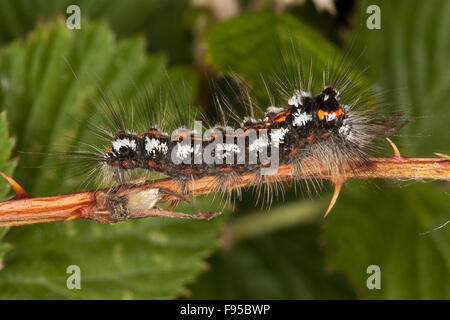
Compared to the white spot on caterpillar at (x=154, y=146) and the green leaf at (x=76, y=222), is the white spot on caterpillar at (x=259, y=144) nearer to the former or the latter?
the white spot on caterpillar at (x=154, y=146)

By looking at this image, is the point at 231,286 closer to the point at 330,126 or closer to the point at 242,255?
the point at 242,255

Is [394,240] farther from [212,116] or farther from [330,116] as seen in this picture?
[212,116]

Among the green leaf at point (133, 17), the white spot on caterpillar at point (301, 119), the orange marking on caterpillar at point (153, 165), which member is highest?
the green leaf at point (133, 17)

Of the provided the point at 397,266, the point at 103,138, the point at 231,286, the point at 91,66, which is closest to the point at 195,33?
the point at 91,66

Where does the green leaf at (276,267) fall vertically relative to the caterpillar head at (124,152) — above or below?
below

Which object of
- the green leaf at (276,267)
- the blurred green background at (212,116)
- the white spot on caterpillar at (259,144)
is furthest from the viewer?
the green leaf at (276,267)

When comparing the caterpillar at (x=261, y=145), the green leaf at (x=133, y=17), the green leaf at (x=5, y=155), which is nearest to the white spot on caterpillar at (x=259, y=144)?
the caterpillar at (x=261, y=145)

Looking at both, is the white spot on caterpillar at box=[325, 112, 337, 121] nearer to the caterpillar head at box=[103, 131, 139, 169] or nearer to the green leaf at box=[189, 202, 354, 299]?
the caterpillar head at box=[103, 131, 139, 169]
